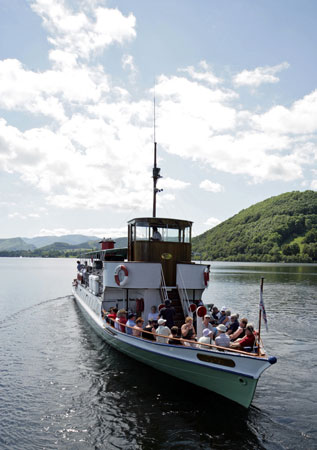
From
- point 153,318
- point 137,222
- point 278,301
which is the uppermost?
point 137,222

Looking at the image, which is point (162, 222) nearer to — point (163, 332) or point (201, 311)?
point (201, 311)

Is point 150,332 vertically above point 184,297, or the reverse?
point 184,297

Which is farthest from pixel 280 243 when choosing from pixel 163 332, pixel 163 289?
pixel 163 332

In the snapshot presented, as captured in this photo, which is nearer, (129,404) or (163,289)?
(129,404)

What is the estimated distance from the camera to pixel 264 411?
38.9ft

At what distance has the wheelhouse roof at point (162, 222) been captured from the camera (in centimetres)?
1836

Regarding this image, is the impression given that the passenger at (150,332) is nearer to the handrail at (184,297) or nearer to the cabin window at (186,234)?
the handrail at (184,297)

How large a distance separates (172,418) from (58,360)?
899 cm

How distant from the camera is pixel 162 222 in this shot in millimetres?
18672

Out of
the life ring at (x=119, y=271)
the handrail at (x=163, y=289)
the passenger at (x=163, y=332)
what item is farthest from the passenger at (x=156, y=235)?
the passenger at (x=163, y=332)

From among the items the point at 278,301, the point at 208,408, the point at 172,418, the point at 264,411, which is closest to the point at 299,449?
the point at 264,411

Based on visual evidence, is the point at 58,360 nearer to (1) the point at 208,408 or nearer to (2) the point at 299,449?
(1) the point at 208,408

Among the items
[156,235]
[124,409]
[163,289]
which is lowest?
[124,409]

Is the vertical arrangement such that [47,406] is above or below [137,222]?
below
